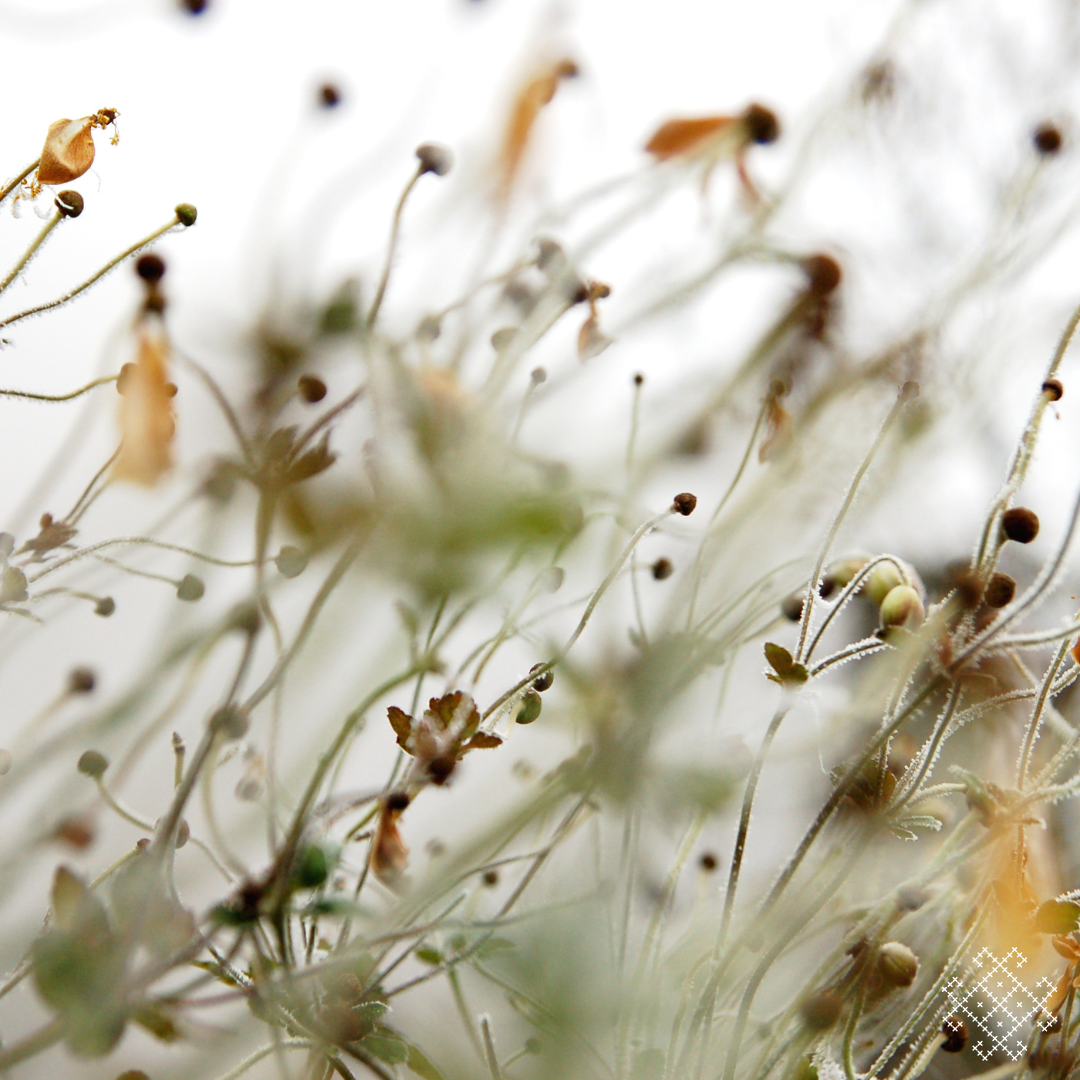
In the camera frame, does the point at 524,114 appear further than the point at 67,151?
Yes

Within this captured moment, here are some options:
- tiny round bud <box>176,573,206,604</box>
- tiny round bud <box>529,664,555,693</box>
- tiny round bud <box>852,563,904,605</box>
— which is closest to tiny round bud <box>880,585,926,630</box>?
tiny round bud <box>852,563,904,605</box>

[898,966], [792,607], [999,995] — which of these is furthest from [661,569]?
[999,995]

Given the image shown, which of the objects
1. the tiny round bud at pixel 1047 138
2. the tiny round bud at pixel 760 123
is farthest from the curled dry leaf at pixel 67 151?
the tiny round bud at pixel 1047 138

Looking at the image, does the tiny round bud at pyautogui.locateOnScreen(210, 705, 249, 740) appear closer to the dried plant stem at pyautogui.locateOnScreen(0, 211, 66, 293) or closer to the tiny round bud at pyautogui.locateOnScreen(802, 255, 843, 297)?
the dried plant stem at pyautogui.locateOnScreen(0, 211, 66, 293)

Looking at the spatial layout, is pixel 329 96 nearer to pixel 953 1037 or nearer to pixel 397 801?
pixel 397 801

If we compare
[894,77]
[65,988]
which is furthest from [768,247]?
[65,988]
